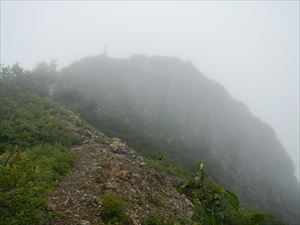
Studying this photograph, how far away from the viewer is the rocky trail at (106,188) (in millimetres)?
8406

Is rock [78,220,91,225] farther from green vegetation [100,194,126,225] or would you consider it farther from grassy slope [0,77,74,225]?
grassy slope [0,77,74,225]

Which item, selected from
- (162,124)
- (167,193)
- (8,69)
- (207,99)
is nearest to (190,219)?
(167,193)

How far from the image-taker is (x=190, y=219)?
34.4 feet

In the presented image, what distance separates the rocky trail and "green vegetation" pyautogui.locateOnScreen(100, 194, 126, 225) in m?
0.14

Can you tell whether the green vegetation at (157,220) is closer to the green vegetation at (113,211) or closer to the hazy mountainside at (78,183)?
the hazy mountainside at (78,183)

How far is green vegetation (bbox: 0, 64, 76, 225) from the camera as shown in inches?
290

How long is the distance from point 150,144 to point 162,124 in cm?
2176

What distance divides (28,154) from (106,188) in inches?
124

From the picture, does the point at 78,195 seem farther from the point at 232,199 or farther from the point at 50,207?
the point at 232,199

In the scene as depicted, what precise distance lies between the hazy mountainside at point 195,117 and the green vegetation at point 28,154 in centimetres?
1628

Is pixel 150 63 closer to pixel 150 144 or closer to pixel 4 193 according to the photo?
pixel 150 144

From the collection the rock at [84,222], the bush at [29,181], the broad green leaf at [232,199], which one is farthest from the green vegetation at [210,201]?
the rock at [84,222]

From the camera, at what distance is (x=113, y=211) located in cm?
830

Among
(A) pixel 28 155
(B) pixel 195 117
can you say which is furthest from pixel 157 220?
(B) pixel 195 117
